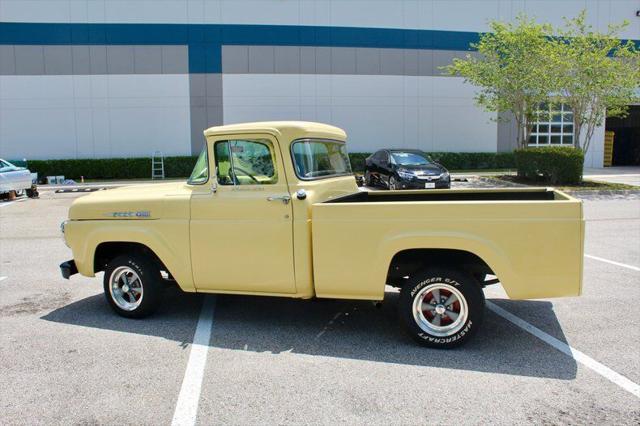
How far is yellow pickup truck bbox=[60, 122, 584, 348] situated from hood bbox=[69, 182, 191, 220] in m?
0.01

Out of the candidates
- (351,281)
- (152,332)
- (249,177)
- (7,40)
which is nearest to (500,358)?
(351,281)

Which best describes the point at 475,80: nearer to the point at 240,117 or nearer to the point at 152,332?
the point at 240,117

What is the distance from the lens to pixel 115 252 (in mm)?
5723

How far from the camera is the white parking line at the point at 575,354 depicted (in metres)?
3.87

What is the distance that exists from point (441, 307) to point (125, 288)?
3.24 metres

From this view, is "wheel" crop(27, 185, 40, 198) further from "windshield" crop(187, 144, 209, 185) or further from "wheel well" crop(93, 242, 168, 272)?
"windshield" crop(187, 144, 209, 185)

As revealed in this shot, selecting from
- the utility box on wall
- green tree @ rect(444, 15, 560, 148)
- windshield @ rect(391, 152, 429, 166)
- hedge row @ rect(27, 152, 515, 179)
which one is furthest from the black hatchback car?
the utility box on wall

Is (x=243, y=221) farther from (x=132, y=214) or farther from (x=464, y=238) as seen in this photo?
(x=464, y=238)

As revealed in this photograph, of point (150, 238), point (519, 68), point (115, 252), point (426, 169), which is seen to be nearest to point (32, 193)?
point (426, 169)

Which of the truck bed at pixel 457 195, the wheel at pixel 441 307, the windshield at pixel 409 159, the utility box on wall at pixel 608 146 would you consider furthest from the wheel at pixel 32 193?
the utility box on wall at pixel 608 146

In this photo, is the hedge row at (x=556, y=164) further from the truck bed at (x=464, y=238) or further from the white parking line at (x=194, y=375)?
the white parking line at (x=194, y=375)

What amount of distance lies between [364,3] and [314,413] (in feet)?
87.3

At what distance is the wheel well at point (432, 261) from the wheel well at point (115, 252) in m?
2.42

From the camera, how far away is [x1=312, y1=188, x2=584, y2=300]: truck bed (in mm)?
4270
